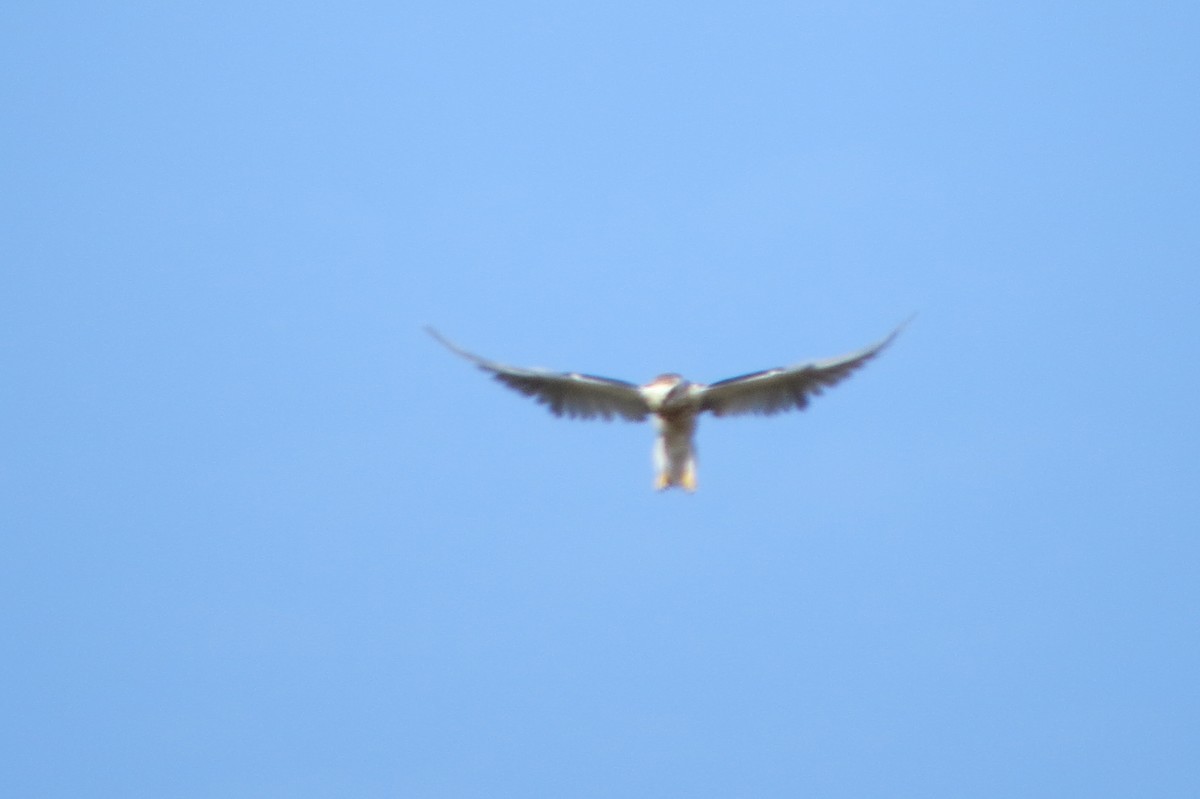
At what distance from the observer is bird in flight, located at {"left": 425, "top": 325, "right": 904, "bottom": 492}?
33.4 m

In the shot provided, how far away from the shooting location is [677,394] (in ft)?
110

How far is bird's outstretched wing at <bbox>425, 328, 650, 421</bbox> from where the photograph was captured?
3388cm

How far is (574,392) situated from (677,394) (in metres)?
1.19

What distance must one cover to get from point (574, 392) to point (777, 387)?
209 centimetres

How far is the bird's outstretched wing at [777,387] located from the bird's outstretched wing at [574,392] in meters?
0.79

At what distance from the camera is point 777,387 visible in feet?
111

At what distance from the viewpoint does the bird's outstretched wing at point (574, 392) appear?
111 ft

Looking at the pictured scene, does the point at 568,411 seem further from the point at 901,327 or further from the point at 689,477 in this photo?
the point at 901,327

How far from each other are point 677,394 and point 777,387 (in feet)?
3.33

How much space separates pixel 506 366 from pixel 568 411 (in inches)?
36.7

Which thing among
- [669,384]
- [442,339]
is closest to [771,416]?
[669,384]

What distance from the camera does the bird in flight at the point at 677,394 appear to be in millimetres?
33438

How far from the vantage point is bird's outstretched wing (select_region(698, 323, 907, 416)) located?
33.3 metres

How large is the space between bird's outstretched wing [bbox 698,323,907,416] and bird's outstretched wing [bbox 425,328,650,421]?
31.0 inches
